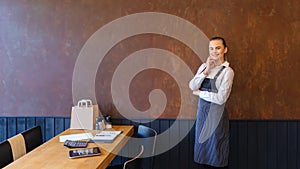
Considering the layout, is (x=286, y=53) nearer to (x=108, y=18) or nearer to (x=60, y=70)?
(x=108, y=18)

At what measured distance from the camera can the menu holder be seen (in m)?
2.36

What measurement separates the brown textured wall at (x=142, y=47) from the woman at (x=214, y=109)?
41 centimetres

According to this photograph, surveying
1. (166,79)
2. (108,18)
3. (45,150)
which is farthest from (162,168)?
(108,18)

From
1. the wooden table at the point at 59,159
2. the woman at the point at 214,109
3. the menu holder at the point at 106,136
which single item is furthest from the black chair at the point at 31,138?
the woman at the point at 214,109

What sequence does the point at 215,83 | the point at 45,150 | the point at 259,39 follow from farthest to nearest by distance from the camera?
the point at 259,39 < the point at 215,83 < the point at 45,150

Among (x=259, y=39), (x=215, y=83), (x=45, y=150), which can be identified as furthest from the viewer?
(x=259, y=39)

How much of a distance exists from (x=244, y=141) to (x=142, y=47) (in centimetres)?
139

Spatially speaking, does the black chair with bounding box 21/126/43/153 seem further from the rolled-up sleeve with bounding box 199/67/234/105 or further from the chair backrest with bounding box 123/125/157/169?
the rolled-up sleeve with bounding box 199/67/234/105

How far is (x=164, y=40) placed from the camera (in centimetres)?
309

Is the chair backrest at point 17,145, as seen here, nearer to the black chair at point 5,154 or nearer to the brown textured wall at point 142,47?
the black chair at point 5,154

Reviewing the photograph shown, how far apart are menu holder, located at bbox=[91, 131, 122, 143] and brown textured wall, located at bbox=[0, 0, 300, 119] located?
56 centimetres

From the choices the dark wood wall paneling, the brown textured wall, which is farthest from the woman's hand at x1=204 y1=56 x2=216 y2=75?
the dark wood wall paneling

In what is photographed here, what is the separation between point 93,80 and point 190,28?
110 cm

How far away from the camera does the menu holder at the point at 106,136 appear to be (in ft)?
7.75
